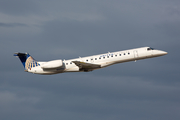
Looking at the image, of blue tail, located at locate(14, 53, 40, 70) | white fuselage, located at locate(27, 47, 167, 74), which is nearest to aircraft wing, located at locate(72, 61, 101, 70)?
white fuselage, located at locate(27, 47, 167, 74)

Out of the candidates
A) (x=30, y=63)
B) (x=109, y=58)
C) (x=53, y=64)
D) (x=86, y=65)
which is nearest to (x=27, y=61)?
(x=30, y=63)

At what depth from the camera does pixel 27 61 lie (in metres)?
49.2

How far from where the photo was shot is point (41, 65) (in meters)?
48.1

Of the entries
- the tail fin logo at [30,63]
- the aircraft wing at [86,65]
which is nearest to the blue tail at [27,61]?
the tail fin logo at [30,63]

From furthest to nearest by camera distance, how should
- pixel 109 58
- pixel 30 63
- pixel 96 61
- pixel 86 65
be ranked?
1. pixel 30 63
2. pixel 96 61
3. pixel 109 58
4. pixel 86 65

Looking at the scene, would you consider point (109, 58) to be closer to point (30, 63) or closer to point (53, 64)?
point (53, 64)

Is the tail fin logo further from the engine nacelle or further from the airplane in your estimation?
the engine nacelle

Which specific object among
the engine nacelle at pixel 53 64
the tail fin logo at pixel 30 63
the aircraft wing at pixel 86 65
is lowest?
the aircraft wing at pixel 86 65

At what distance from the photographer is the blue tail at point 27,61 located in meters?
49.1

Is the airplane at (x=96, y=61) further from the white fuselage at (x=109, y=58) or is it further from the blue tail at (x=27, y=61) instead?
the blue tail at (x=27, y=61)

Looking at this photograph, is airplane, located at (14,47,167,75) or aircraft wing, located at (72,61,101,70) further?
airplane, located at (14,47,167,75)

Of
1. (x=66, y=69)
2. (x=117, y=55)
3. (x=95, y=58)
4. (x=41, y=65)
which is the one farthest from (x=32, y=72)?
(x=117, y=55)

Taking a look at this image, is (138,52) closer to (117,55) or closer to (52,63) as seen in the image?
(117,55)

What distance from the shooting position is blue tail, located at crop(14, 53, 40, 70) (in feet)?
161
